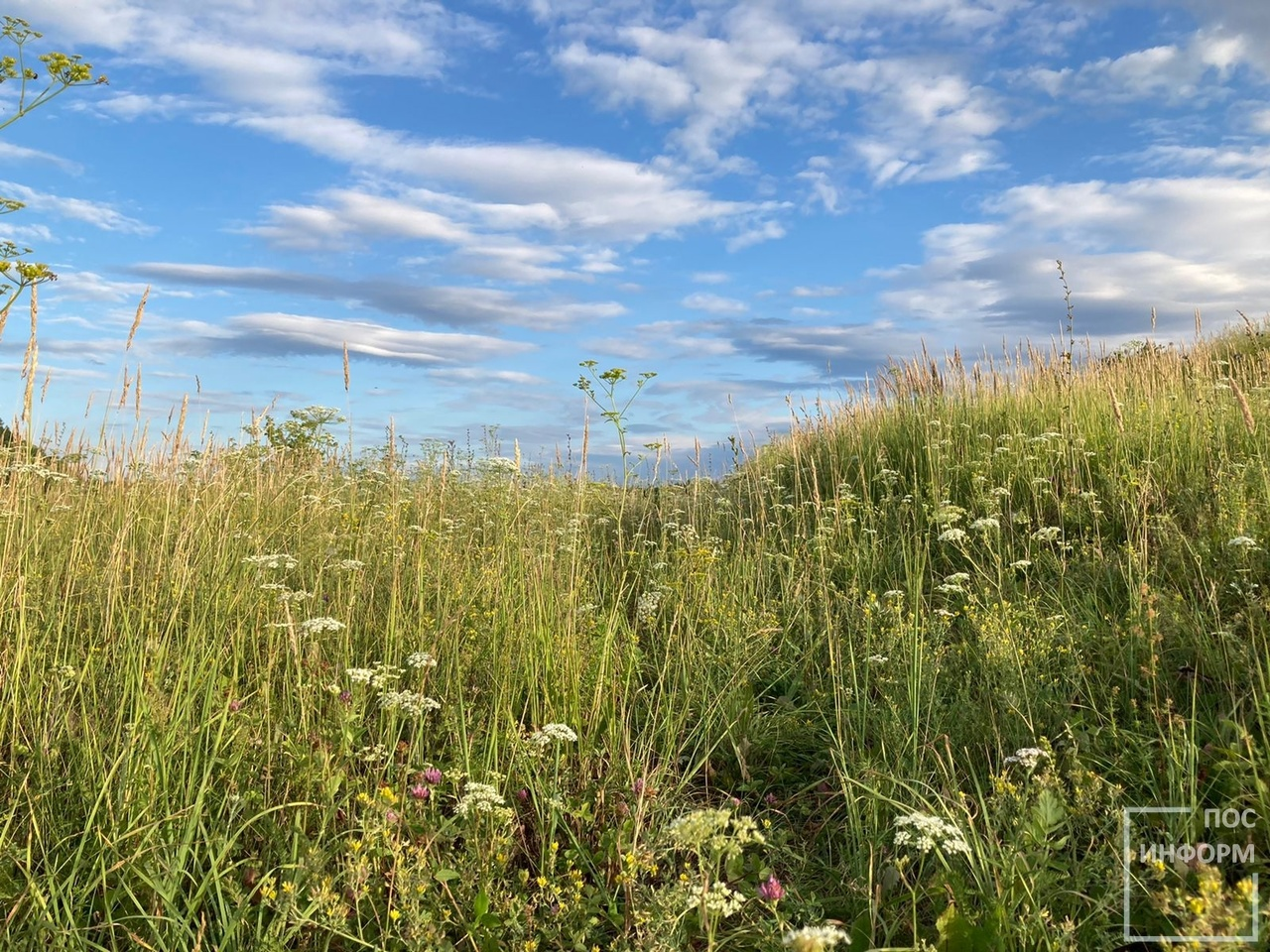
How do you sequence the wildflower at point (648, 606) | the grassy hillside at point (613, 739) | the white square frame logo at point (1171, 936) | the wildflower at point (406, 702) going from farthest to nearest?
the wildflower at point (648, 606), the wildflower at point (406, 702), the grassy hillside at point (613, 739), the white square frame logo at point (1171, 936)

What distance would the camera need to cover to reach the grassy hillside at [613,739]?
2.20m

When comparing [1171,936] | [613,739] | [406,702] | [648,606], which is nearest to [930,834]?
[1171,936]

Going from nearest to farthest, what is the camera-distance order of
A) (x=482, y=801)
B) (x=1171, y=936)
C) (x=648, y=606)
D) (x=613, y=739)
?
(x=1171, y=936), (x=482, y=801), (x=613, y=739), (x=648, y=606)

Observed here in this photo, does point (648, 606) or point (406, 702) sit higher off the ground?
point (648, 606)

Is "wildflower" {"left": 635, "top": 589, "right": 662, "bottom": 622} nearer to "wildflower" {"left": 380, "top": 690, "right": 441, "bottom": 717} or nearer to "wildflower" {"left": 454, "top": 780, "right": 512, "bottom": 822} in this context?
"wildflower" {"left": 380, "top": 690, "right": 441, "bottom": 717}

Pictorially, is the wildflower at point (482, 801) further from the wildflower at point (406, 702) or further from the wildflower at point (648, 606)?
the wildflower at point (648, 606)

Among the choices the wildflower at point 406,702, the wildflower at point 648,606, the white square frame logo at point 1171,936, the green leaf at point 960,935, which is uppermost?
the wildflower at point 648,606

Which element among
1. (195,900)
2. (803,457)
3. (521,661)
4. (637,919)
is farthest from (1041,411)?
(195,900)

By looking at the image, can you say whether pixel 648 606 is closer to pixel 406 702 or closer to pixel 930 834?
pixel 406 702

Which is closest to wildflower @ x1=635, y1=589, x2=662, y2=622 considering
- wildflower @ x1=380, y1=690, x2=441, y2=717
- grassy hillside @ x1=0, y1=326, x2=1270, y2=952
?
grassy hillside @ x1=0, y1=326, x2=1270, y2=952

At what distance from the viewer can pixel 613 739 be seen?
309 cm

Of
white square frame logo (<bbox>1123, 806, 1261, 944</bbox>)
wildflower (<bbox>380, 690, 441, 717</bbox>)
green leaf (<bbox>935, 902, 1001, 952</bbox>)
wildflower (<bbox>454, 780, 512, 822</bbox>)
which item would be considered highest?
wildflower (<bbox>380, 690, 441, 717</bbox>)

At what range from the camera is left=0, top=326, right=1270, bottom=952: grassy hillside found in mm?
2203

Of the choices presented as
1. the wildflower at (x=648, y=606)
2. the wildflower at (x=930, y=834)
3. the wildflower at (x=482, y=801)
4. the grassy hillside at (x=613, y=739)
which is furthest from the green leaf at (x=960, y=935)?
the wildflower at (x=648, y=606)
